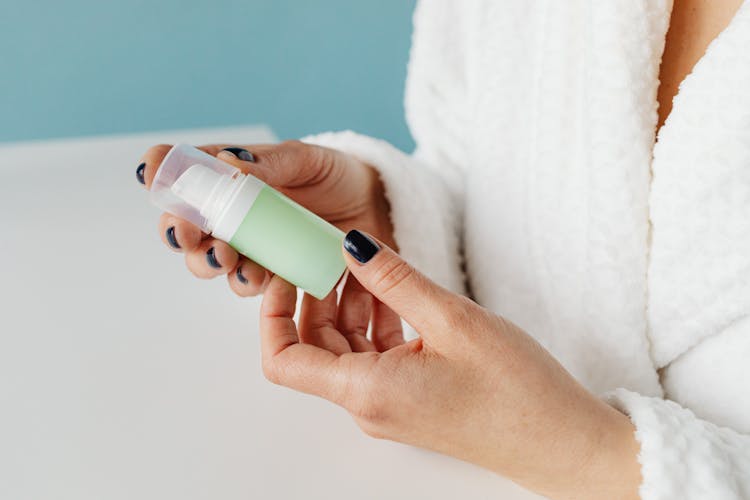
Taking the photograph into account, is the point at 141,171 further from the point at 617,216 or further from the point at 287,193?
the point at 617,216

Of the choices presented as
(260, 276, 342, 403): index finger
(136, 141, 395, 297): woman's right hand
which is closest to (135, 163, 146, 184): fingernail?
(136, 141, 395, 297): woman's right hand

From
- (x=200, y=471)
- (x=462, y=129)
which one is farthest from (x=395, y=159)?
(x=200, y=471)

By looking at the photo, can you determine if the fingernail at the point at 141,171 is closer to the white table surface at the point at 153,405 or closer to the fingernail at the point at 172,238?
the fingernail at the point at 172,238

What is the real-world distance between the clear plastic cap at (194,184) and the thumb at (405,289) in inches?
3.7

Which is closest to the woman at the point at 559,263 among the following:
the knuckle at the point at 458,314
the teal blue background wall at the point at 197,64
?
the knuckle at the point at 458,314

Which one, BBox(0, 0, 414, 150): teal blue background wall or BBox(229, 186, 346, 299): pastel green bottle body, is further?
BBox(0, 0, 414, 150): teal blue background wall

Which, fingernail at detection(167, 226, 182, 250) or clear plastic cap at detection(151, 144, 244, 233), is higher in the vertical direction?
clear plastic cap at detection(151, 144, 244, 233)

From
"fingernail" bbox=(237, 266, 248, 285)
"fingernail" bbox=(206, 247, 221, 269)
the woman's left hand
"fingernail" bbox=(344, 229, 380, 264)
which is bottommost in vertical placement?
the woman's left hand

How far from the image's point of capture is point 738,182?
1.52 feet

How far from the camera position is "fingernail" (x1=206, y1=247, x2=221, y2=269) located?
51 cm

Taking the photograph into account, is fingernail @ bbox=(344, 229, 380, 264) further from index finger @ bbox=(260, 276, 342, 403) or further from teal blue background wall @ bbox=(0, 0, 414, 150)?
teal blue background wall @ bbox=(0, 0, 414, 150)

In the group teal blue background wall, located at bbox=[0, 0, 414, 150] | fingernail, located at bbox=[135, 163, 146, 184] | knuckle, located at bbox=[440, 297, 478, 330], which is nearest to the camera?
knuckle, located at bbox=[440, 297, 478, 330]

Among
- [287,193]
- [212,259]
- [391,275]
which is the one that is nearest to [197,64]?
[287,193]

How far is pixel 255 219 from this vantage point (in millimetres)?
469
